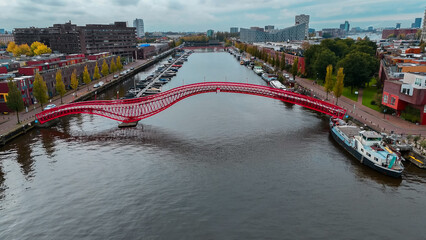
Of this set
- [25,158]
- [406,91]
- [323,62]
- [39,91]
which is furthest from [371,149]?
[39,91]

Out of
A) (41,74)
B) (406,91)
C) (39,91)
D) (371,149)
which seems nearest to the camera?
(371,149)

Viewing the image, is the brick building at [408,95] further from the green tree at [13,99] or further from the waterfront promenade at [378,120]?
the green tree at [13,99]

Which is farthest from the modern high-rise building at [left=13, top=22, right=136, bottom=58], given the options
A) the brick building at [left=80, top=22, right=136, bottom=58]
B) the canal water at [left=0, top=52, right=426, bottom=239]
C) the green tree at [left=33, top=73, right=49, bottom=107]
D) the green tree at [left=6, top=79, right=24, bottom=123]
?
the canal water at [left=0, top=52, right=426, bottom=239]

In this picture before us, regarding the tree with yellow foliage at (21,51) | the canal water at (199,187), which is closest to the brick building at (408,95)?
the canal water at (199,187)

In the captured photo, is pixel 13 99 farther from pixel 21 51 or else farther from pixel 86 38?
pixel 21 51

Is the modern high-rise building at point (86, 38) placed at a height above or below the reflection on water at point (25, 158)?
above

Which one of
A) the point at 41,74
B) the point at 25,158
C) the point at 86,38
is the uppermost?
the point at 86,38

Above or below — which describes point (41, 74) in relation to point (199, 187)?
Answer: above

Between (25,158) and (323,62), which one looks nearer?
(25,158)

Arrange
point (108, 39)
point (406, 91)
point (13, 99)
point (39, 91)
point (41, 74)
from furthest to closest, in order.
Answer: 1. point (108, 39)
2. point (41, 74)
3. point (39, 91)
4. point (13, 99)
5. point (406, 91)

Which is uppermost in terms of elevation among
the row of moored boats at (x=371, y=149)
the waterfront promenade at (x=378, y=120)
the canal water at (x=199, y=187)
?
the waterfront promenade at (x=378, y=120)
